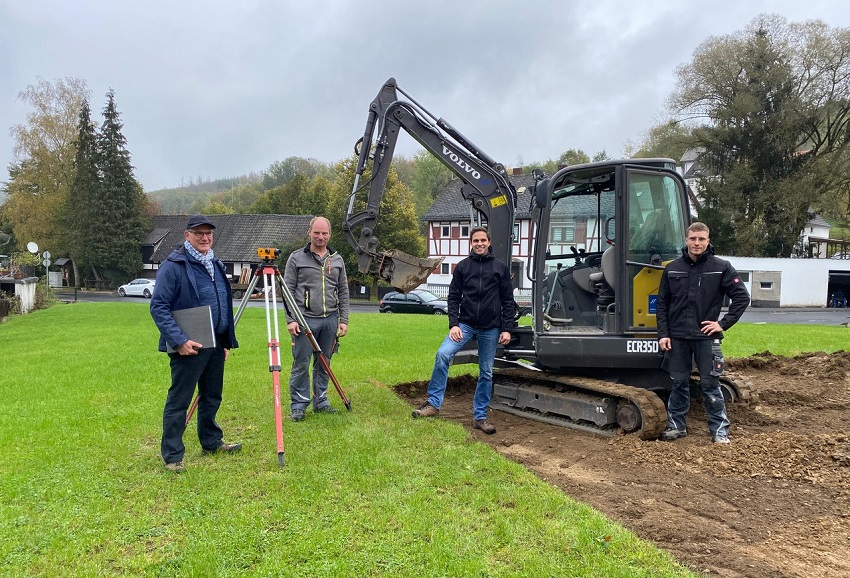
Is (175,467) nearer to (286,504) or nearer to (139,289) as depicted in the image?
(286,504)

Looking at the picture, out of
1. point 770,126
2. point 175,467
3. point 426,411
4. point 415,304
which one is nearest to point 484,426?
point 426,411

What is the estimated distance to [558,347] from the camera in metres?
6.00

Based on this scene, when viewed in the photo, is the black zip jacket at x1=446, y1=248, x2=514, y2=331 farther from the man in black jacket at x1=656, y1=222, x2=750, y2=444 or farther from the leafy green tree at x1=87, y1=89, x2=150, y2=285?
the leafy green tree at x1=87, y1=89, x2=150, y2=285

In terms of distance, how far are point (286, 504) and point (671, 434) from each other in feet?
11.9

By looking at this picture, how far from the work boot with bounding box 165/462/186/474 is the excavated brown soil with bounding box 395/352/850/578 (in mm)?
2656

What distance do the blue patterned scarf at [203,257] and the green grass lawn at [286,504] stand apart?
159cm

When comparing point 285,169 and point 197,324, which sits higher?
point 285,169

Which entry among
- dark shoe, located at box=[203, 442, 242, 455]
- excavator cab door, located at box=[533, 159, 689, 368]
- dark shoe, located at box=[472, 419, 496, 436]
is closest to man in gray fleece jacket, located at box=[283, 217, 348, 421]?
dark shoe, located at box=[203, 442, 242, 455]

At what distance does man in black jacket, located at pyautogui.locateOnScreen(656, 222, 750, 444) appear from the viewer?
5211 mm

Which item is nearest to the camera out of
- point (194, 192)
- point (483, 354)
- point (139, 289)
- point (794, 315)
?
point (483, 354)

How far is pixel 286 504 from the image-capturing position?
12.9ft

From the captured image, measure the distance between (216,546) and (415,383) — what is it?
5.22m

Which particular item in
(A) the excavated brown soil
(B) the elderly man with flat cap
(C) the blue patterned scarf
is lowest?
(A) the excavated brown soil

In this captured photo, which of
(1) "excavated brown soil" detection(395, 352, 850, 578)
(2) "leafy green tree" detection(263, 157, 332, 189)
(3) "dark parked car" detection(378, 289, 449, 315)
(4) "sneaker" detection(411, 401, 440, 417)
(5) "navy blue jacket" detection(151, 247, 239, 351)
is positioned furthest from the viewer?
(2) "leafy green tree" detection(263, 157, 332, 189)
